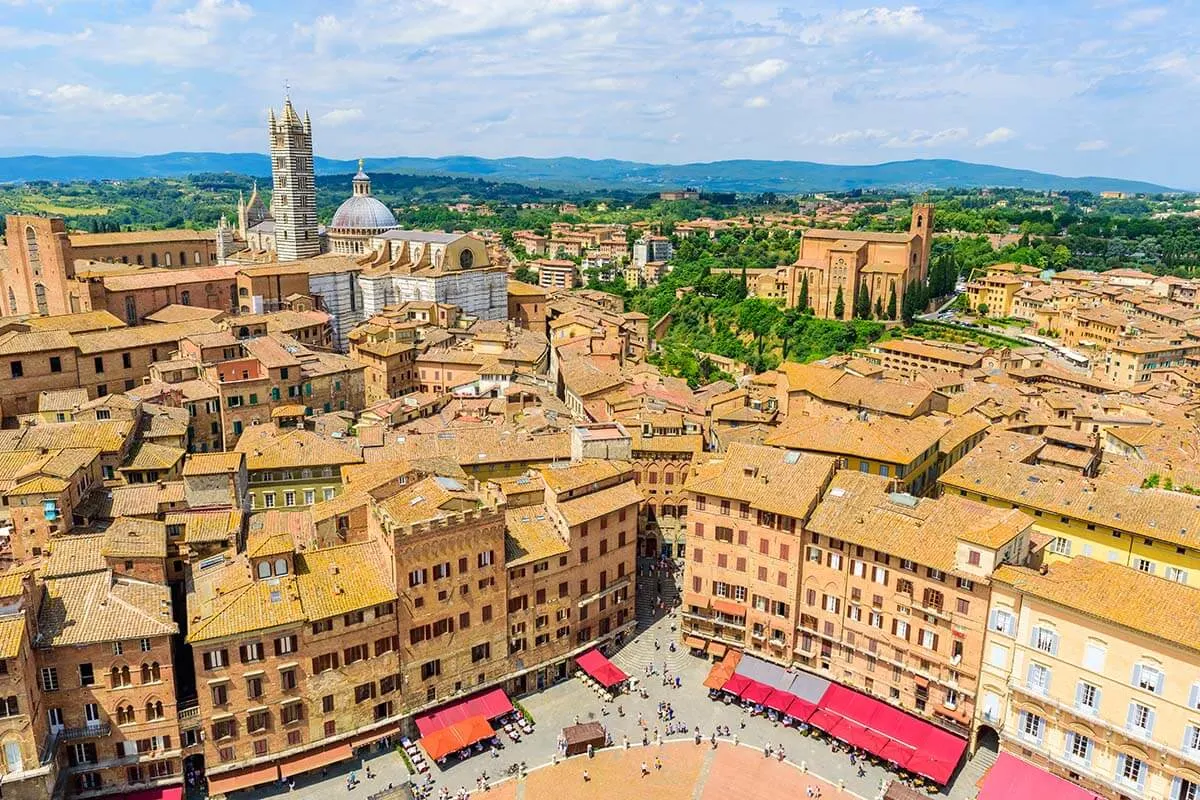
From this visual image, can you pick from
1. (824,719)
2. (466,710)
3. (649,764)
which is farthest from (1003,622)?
(466,710)

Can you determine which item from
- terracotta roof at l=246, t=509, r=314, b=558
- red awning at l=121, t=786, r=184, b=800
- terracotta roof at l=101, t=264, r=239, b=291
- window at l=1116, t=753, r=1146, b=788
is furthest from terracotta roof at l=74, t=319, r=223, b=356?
window at l=1116, t=753, r=1146, b=788

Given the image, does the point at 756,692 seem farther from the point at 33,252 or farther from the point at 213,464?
the point at 33,252

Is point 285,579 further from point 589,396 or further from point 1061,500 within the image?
point 1061,500

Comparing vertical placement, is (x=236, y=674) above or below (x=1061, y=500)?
below

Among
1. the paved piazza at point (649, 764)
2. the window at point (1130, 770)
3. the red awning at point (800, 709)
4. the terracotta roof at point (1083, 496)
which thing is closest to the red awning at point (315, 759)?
the paved piazza at point (649, 764)

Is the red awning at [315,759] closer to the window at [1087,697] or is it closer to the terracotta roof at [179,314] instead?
the window at [1087,697]

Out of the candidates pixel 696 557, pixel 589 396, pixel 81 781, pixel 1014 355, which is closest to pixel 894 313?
pixel 1014 355
